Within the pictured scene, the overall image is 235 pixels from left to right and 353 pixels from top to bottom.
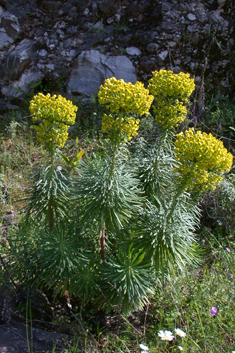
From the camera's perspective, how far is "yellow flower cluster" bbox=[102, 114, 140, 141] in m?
1.80

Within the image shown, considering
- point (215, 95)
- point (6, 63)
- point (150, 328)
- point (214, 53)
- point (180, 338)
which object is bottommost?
point (150, 328)

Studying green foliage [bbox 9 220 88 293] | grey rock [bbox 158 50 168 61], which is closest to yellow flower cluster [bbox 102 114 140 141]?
green foliage [bbox 9 220 88 293]

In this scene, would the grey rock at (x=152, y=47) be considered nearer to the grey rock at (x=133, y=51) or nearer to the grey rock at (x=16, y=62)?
the grey rock at (x=133, y=51)

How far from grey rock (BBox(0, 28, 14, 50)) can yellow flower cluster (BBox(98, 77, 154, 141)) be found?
12.8 ft

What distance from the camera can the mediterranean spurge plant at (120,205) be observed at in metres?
1.94

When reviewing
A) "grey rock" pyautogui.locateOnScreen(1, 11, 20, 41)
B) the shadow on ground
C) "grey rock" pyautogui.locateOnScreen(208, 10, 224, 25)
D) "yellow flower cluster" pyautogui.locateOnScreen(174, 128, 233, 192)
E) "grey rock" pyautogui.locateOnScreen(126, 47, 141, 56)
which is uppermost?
"grey rock" pyautogui.locateOnScreen(208, 10, 224, 25)

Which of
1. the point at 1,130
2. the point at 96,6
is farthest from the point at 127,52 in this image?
the point at 1,130

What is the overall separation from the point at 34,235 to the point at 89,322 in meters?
0.88

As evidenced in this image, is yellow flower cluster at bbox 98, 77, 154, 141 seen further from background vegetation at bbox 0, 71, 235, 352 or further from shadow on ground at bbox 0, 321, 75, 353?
shadow on ground at bbox 0, 321, 75, 353

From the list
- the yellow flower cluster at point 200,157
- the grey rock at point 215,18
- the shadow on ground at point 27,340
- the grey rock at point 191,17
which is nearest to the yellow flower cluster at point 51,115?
the yellow flower cluster at point 200,157

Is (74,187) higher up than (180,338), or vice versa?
(74,187)

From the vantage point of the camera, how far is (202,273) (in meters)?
3.06

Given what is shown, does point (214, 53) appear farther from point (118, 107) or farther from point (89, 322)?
point (89, 322)

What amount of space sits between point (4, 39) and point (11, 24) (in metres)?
0.26
